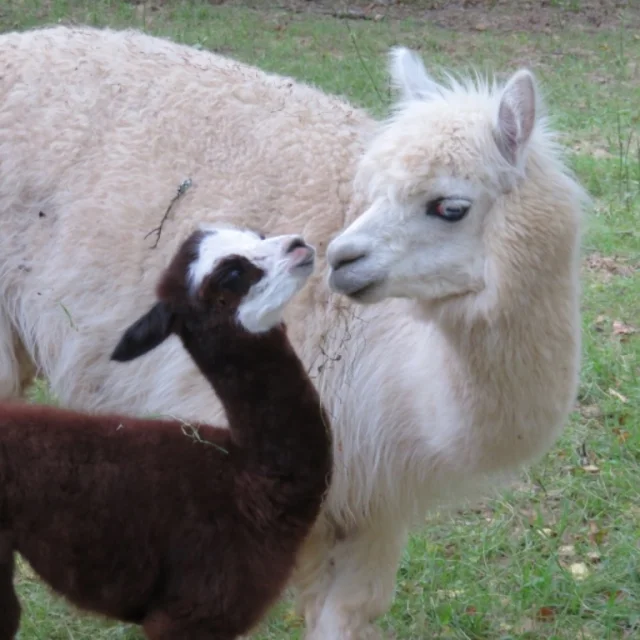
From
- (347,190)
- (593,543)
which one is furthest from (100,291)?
(593,543)

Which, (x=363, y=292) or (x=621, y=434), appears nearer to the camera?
(x=363, y=292)

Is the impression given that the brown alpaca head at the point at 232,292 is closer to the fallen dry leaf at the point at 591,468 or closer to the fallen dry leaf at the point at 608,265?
the fallen dry leaf at the point at 591,468

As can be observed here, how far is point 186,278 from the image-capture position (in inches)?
109

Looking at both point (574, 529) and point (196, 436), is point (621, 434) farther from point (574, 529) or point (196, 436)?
point (196, 436)

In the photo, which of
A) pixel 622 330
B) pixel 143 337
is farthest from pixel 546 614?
pixel 622 330

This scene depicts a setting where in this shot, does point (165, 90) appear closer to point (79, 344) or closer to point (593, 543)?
point (79, 344)

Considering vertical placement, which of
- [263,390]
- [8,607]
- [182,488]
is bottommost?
[8,607]

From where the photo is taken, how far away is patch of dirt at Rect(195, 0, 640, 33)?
43.0 ft

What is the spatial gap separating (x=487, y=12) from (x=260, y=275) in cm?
1186

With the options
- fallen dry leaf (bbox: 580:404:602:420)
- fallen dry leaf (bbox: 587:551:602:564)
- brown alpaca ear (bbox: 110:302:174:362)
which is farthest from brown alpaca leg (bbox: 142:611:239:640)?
fallen dry leaf (bbox: 580:404:602:420)

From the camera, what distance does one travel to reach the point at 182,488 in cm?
279

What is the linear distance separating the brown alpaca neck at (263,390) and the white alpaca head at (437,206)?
293 mm

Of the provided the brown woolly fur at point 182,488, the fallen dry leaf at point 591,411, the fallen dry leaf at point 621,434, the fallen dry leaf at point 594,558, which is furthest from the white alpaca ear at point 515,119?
the fallen dry leaf at point 591,411

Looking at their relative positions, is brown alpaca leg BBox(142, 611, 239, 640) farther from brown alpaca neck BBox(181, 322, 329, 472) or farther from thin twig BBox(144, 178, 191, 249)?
thin twig BBox(144, 178, 191, 249)
